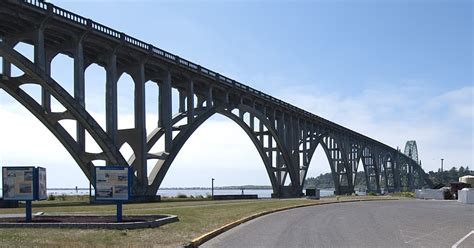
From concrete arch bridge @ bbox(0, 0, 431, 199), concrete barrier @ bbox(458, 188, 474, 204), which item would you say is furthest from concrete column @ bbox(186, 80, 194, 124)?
concrete barrier @ bbox(458, 188, 474, 204)

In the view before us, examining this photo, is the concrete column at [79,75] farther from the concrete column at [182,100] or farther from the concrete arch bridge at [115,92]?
the concrete column at [182,100]

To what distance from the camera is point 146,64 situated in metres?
54.7

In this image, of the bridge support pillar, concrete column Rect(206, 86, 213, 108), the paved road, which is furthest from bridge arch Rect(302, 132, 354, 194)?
the paved road

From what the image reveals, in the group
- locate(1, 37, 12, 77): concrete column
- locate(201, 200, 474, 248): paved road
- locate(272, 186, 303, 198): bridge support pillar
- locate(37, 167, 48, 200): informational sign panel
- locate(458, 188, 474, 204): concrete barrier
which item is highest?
locate(1, 37, 12, 77): concrete column

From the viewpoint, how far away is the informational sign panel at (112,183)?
74.1 ft

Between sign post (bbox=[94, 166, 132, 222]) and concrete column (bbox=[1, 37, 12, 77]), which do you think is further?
concrete column (bbox=[1, 37, 12, 77])

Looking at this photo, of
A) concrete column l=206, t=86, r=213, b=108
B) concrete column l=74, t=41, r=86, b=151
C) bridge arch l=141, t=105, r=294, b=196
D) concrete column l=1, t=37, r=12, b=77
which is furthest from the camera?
concrete column l=206, t=86, r=213, b=108

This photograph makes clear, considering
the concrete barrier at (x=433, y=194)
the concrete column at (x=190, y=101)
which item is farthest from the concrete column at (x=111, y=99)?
the concrete barrier at (x=433, y=194)

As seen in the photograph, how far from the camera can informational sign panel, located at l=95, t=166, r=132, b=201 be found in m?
22.6

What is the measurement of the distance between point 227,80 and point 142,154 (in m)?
21.7

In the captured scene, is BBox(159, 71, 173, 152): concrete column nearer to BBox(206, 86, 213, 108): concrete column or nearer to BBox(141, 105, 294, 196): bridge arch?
BBox(141, 105, 294, 196): bridge arch

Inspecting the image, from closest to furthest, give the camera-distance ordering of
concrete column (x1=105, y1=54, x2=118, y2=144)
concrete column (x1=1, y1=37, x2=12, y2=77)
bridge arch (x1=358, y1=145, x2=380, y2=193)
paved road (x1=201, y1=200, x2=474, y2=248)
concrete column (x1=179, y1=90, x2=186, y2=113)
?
paved road (x1=201, y1=200, x2=474, y2=248), concrete column (x1=1, y1=37, x2=12, y2=77), concrete column (x1=105, y1=54, x2=118, y2=144), concrete column (x1=179, y1=90, x2=186, y2=113), bridge arch (x1=358, y1=145, x2=380, y2=193)

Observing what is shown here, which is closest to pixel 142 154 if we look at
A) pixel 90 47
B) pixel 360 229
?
pixel 90 47

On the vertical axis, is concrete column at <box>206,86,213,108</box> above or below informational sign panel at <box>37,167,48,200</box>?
above
